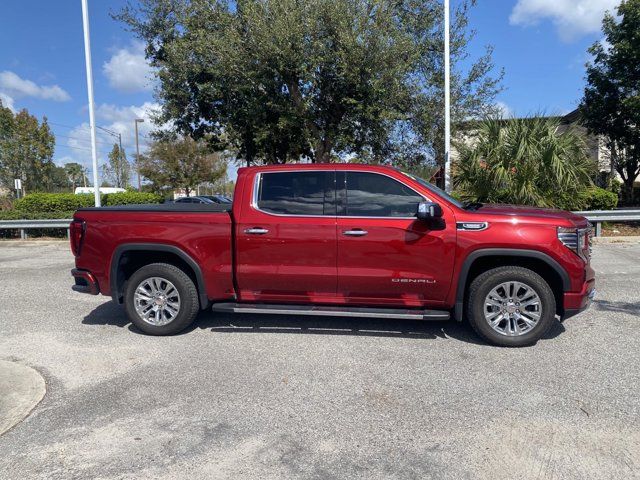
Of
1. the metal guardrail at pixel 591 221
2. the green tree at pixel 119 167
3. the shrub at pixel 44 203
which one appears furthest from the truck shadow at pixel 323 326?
the green tree at pixel 119 167

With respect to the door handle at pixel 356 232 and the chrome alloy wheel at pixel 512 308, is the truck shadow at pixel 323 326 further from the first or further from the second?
the door handle at pixel 356 232

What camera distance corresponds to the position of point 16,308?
6.80 m

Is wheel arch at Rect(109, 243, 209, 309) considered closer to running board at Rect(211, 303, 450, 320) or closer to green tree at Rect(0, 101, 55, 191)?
running board at Rect(211, 303, 450, 320)

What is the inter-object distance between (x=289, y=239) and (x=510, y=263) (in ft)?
7.69

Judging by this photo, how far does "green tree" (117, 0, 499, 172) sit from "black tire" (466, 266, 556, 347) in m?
7.95

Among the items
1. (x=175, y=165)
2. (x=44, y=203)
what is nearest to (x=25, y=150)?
(x=175, y=165)

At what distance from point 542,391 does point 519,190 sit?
26.6 feet

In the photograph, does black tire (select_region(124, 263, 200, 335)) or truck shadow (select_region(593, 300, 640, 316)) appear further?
truck shadow (select_region(593, 300, 640, 316))

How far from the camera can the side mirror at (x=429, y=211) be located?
183 inches

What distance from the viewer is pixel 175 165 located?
39.7m

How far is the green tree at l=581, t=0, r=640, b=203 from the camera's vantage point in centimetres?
1667

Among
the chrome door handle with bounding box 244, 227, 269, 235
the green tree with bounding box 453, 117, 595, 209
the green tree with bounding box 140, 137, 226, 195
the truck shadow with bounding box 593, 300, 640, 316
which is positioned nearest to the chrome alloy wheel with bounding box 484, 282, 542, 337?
the truck shadow with bounding box 593, 300, 640, 316

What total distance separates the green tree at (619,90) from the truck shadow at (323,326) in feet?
50.0

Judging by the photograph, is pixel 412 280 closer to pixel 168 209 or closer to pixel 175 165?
pixel 168 209
